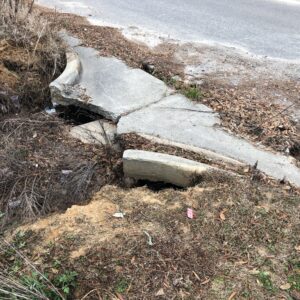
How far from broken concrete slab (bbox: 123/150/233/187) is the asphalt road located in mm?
3268

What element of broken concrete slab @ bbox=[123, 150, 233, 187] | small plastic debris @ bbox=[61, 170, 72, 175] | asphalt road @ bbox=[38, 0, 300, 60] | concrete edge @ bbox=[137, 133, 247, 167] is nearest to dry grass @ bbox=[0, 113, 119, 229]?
small plastic debris @ bbox=[61, 170, 72, 175]

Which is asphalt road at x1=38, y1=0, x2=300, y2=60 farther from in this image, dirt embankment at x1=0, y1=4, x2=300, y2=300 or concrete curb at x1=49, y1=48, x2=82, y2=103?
dirt embankment at x1=0, y1=4, x2=300, y2=300

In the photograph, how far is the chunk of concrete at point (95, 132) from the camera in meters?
4.23

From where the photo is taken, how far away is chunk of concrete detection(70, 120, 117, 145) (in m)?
4.23

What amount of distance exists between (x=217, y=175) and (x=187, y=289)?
1117 mm

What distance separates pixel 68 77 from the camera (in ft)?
16.2

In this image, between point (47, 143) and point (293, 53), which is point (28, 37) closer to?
point (47, 143)

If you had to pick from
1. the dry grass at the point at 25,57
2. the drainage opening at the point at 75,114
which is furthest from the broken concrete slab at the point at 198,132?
the dry grass at the point at 25,57

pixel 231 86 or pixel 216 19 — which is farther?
pixel 216 19

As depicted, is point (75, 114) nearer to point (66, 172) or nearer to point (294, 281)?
point (66, 172)

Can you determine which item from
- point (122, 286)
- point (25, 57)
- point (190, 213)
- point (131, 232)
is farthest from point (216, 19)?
point (122, 286)

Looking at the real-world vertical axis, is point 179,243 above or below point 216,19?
below

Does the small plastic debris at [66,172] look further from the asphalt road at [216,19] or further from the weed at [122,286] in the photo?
the asphalt road at [216,19]

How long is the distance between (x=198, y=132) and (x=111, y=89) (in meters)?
1.26
